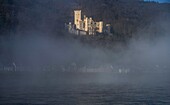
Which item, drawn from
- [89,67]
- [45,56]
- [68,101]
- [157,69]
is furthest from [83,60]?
[68,101]

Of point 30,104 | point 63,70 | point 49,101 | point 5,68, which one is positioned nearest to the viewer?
point 30,104

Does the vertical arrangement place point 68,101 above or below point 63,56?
above

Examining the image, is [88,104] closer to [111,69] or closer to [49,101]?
[49,101]

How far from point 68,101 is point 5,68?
111 metres

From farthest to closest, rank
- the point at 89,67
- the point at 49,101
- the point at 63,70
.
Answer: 1. the point at 89,67
2. the point at 63,70
3. the point at 49,101

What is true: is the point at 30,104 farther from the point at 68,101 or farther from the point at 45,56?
the point at 45,56

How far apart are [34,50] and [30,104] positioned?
146 meters

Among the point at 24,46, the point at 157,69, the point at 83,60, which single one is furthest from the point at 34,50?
the point at 157,69

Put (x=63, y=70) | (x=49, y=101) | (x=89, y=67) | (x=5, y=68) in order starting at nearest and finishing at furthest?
(x=49, y=101), (x=5, y=68), (x=63, y=70), (x=89, y=67)

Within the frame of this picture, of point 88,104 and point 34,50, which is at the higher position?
point 88,104

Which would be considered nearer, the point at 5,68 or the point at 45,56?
the point at 5,68

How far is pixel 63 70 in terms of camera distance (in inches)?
6905

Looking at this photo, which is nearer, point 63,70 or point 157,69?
point 63,70

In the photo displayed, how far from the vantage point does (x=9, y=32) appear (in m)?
193
